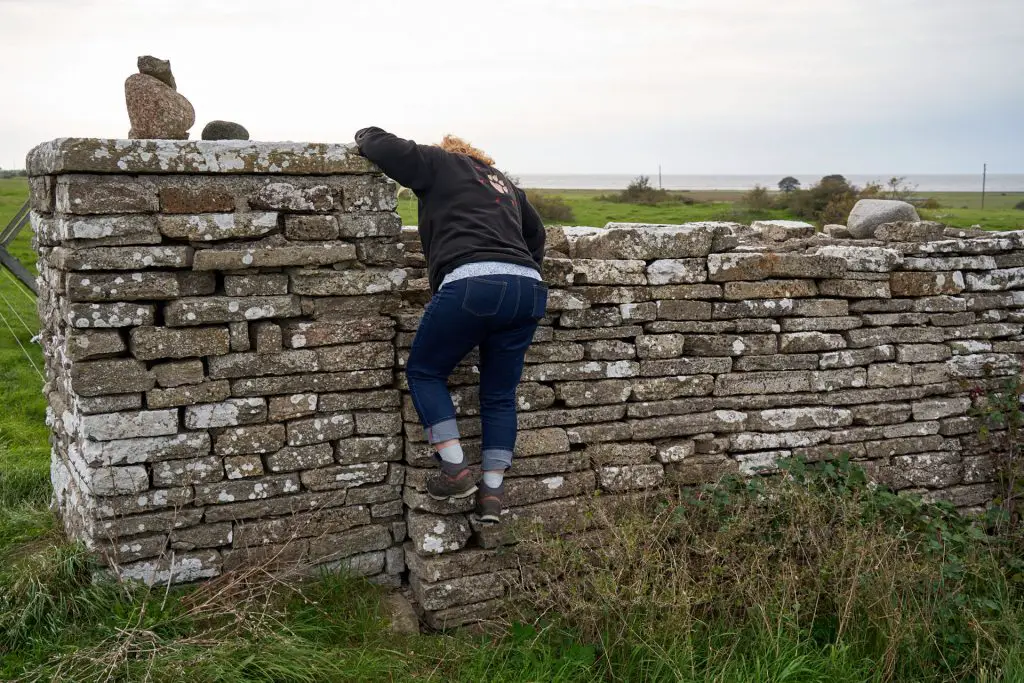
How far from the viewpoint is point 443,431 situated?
456 centimetres

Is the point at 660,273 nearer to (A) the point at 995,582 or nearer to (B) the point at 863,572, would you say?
(B) the point at 863,572

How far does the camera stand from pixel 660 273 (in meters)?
5.36

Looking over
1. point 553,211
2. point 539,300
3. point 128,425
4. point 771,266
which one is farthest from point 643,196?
point 128,425

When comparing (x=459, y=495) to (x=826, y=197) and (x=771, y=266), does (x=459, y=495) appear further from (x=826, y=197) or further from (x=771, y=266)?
(x=826, y=197)

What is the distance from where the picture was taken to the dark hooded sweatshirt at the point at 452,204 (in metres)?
4.45

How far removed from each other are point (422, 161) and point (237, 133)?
1189 millimetres

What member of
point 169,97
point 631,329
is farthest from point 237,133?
point 631,329

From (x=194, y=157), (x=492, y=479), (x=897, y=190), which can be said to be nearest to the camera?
(x=194, y=157)

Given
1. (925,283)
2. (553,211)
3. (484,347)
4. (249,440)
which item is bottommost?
(249,440)

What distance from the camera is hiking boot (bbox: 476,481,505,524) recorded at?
471 centimetres

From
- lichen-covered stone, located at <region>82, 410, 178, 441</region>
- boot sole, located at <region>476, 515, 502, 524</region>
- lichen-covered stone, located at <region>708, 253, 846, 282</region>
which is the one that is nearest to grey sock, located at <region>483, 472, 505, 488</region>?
boot sole, located at <region>476, 515, 502, 524</region>

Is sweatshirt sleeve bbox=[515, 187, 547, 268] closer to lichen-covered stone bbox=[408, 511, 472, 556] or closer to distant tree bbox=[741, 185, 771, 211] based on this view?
lichen-covered stone bbox=[408, 511, 472, 556]

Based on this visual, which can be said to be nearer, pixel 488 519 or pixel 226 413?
pixel 226 413

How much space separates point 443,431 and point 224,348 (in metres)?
1.27
